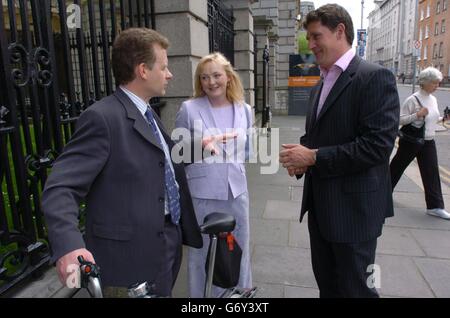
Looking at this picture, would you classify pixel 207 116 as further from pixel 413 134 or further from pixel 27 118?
pixel 413 134

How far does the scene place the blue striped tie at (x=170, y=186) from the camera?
6.03ft

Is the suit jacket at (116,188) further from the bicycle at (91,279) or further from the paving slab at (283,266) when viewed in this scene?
the paving slab at (283,266)

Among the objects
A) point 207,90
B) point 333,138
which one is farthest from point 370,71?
point 207,90

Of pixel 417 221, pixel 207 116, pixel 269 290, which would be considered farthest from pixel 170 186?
pixel 417 221

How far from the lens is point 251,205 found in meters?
5.46

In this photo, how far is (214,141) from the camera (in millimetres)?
2482

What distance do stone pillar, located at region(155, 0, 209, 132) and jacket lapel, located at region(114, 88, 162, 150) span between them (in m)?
2.85

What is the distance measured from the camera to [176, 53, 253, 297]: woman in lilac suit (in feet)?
8.70

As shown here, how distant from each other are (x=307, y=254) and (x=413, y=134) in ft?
7.65

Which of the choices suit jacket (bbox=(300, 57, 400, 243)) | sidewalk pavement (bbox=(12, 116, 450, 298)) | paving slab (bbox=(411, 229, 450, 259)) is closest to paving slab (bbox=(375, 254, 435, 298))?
sidewalk pavement (bbox=(12, 116, 450, 298))

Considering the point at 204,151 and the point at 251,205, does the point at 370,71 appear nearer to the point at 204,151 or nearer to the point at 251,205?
the point at 204,151

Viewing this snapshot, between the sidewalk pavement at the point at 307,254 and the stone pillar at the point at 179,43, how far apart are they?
6.14ft

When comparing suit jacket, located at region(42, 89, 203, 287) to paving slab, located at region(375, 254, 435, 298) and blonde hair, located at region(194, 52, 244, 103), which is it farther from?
paving slab, located at region(375, 254, 435, 298)
